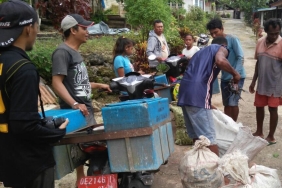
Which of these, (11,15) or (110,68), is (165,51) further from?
(11,15)

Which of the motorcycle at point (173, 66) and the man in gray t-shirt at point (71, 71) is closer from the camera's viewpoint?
the man in gray t-shirt at point (71, 71)

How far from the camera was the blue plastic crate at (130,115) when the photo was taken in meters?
2.94

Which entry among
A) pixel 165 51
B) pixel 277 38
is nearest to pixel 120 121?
pixel 277 38

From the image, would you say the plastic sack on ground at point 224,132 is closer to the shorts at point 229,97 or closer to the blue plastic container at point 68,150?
the shorts at point 229,97

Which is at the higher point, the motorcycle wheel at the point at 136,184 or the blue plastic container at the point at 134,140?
the blue plastic container at the point at 134,140

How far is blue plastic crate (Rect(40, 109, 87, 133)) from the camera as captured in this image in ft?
9.89

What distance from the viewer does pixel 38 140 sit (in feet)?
7.60

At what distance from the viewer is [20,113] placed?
7.14 ft

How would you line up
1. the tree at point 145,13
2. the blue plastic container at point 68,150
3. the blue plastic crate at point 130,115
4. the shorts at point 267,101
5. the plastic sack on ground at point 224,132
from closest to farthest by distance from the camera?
the blue plastic crate at point 130,115
the blue plastic container at point 68,150
the plastic sack on ground at point 224,132
the shorts at point 267,101
the tree at point 145,13

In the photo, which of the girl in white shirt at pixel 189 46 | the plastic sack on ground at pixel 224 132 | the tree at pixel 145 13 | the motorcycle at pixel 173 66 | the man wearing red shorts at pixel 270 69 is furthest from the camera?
the tree at pixel 145 13

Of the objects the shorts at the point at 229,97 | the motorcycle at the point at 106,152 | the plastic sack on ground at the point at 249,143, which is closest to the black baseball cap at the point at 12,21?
the motorcycle at the point at 106,152

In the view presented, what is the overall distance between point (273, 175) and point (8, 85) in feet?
7.10

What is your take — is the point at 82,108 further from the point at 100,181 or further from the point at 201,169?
the point at 201,169

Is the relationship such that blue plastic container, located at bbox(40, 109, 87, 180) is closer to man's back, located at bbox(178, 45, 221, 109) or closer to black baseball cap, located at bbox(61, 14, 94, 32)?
black baseball cap, located at bbox(61, 14, 94, 32)
